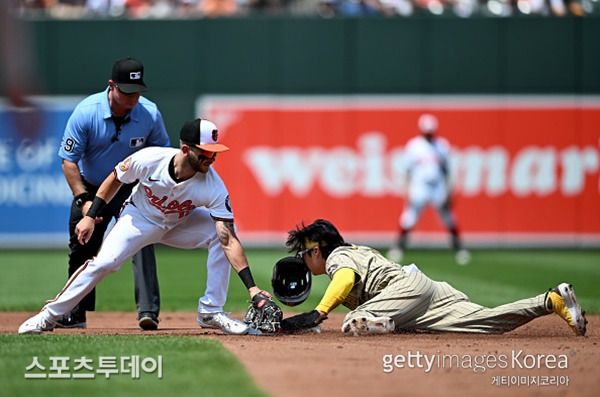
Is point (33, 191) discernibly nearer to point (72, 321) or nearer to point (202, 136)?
point (72, 321)

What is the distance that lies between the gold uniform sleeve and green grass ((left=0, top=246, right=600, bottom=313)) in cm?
380

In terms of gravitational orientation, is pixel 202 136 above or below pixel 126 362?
above

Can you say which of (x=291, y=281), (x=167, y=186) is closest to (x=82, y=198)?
(x=167, y=186)

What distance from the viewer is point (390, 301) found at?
301 inches

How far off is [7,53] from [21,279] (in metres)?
11.8

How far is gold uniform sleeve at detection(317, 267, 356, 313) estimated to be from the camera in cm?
743

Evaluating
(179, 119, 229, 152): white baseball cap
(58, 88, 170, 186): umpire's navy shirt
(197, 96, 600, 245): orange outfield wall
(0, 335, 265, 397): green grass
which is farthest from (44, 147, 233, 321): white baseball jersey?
(197, 96, 600, 245): orange outfield wall

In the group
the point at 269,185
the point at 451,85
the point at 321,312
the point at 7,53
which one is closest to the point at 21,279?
the point at 269,185

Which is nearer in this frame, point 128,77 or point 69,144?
point 128,77

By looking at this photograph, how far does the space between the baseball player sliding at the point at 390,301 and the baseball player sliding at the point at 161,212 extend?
50cm

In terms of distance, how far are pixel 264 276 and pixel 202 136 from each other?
674cm

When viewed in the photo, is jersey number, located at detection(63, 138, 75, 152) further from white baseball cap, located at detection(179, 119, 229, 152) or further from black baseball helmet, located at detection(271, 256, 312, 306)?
black baseball helmet, located at detection(271, 256, 312, 306)

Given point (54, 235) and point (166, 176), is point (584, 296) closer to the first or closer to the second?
point (166, 176)

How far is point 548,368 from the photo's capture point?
6.07 meters
